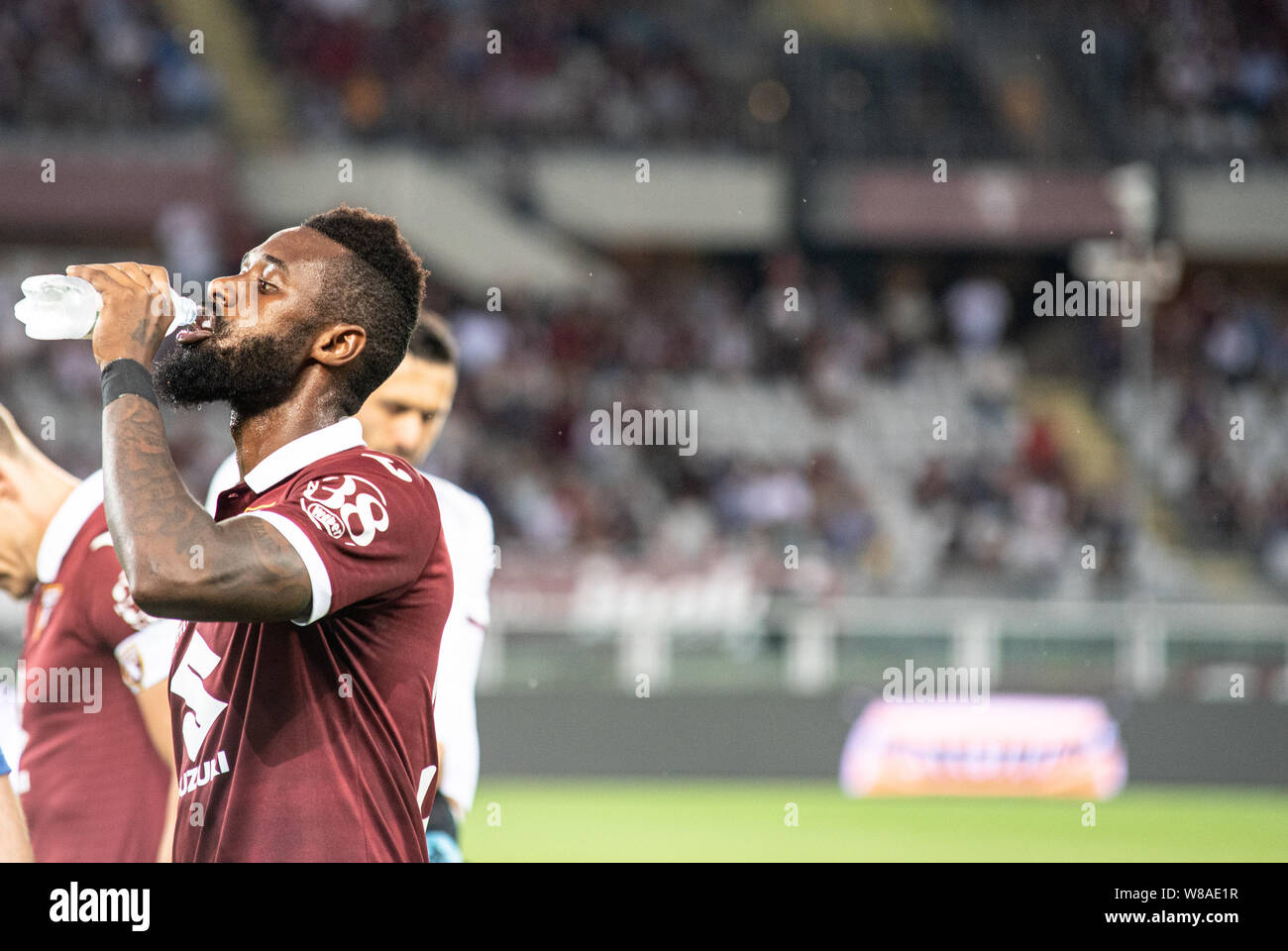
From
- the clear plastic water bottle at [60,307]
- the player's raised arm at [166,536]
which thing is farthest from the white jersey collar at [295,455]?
the clear plastic water bottle at [60,307]

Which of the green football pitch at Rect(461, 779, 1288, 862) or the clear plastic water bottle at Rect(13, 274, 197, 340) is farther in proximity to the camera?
the green football pitch at Rect(461, 779, 1288, 862)

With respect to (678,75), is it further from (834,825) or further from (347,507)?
(347,507)

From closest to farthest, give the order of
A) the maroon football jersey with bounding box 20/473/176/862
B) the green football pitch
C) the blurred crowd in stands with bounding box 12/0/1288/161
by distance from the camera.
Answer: the maroon football jersey with bounding box 20/473/176/862 → the green football pitch → the blurred crowd in stands with bounding box 12/0/1288/161

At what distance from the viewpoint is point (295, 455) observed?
9.47ft

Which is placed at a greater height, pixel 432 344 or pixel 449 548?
pixel 432 344

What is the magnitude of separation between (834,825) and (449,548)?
757 centimetres

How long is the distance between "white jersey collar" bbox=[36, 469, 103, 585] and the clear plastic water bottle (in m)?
0.96

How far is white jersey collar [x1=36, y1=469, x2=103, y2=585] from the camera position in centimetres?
367

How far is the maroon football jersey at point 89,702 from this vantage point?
143 inches

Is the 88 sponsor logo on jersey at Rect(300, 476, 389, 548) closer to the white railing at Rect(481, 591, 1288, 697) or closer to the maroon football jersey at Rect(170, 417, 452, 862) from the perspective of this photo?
the maroon football jersey at Rect(170, 417, 452, 862)

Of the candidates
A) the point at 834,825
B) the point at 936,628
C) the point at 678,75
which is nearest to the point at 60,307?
the point at 834,825

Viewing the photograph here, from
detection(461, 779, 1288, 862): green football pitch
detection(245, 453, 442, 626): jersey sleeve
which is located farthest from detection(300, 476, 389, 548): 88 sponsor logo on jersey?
detection(461, 779, 1288, 862): green football pitch

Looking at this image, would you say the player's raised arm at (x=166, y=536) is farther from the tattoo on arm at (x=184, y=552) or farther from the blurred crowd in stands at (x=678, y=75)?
the blurred crowd in stands at (x=678, y=75)

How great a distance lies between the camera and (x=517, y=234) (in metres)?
20.1
